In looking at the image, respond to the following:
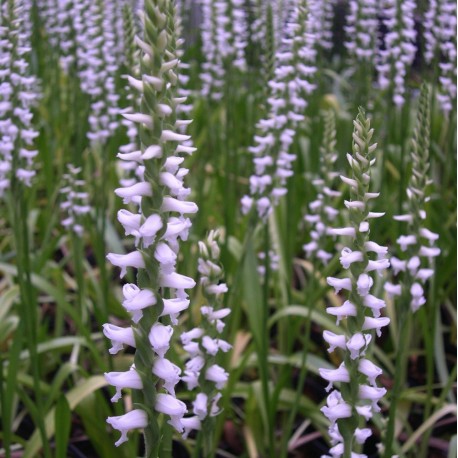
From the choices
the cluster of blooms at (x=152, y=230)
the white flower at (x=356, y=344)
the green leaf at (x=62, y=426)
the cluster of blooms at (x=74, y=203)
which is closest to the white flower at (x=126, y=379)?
the cluster of blooms at (x=152, y=230)

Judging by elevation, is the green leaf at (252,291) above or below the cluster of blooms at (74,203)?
below

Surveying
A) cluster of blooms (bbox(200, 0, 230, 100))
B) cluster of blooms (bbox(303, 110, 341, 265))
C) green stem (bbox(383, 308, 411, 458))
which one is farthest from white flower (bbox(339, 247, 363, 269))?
cluster of blooms (bbox(200, 0, 230, 100))

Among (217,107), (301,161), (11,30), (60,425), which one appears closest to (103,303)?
(60,425)

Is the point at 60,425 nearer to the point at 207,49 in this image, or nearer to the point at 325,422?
the point at 325,422

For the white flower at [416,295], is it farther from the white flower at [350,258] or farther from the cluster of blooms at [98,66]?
the cluster of blooms at [98,66]

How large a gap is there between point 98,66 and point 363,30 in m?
1.77

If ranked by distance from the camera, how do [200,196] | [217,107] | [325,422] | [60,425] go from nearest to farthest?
[60,425]
[325,422]
[200,196]
[217,107]

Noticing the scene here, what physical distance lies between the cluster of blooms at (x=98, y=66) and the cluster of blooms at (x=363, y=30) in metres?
1.58

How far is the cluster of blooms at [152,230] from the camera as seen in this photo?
4.18ft

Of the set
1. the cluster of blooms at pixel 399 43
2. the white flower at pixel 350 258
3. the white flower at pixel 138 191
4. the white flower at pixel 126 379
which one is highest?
the cluster of blooms at pixel 399 43

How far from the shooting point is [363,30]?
14.8 ft

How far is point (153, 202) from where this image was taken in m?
1.31

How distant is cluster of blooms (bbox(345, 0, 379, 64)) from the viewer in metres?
4.40

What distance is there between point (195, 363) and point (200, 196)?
2.75 metres
